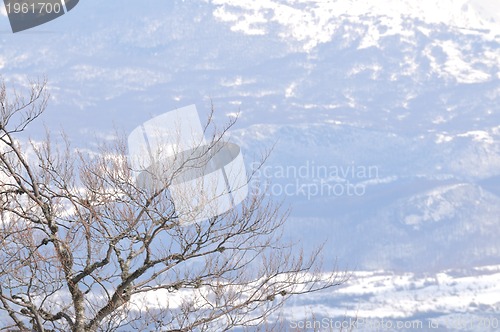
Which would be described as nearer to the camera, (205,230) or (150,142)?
(205,230)

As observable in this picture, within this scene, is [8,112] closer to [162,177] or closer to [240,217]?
[162,177]

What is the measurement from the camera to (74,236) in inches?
760

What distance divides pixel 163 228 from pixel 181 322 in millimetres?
2063

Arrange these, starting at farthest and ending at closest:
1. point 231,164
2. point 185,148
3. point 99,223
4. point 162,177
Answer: point 231,164, point 185,148, point 162,177, point 99,223

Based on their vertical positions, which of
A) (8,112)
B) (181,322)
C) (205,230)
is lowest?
(181,322)

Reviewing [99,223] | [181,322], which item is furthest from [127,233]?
[181,322]

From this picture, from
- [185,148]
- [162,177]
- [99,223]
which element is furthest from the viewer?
[185,148]

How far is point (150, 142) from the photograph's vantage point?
23.5 m

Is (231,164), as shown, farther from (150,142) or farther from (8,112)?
(8,112)

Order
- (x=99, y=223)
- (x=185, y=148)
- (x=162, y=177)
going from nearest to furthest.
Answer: (x=99, y=223)
(x=162, y=177)
(x=185, y=148)

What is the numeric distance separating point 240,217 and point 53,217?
3.67 meters

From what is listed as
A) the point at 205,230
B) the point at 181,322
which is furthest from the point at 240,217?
the point at 181,322

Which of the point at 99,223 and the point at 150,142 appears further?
the point at 150,142

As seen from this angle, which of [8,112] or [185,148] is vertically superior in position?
[8,112]
